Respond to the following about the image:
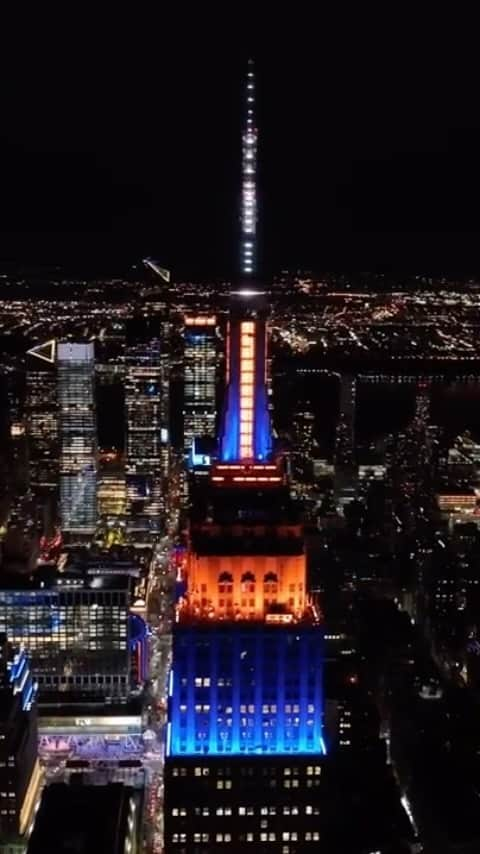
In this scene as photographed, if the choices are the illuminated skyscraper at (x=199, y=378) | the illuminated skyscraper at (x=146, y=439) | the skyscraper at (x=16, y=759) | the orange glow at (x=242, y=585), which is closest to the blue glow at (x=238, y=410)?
the orange glow at (x=242, y=585)

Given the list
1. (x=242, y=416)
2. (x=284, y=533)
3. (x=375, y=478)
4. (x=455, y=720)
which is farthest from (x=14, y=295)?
(x=375, y=478)

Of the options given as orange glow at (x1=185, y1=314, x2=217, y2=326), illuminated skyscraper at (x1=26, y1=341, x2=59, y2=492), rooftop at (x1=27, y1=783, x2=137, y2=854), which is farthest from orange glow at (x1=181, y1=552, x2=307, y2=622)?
illuminated skyscraper at (x1=26, y1=341, x2=59, y2=492)

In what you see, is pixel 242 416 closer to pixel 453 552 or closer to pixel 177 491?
pixel 453 552

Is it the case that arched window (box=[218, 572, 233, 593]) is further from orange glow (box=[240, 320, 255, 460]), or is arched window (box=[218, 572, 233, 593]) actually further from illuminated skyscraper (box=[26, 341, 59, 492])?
illuminated skyscraper (box=[26, 341, 59, 492])

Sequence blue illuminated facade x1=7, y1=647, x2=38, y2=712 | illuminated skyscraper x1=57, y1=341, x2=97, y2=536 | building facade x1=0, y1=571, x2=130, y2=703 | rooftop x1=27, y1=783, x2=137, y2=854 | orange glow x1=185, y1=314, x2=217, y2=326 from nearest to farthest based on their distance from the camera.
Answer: rooftop x1=27, y1=783, x2=137, y2=854
blue illuminated facade x1=7, y1=647, x2=38, y2=712
orange glow x1=185, y1=314, x2=217, y2=326
building facade x1=0, y1=571, x2=130, y2=703
illuminated skyscraper x1=57, y1=341, x2=97, y2=536

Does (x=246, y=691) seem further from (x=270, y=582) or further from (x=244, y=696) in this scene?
(x=270, y=582)

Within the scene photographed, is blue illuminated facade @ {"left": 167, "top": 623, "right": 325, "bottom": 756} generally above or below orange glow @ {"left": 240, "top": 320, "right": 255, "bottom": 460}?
below

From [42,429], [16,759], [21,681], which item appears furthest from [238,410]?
[42,429]

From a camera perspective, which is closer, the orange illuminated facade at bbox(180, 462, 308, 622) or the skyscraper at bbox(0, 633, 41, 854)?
the orange illuminated facade at bbox(180, 462, 308, 622)
